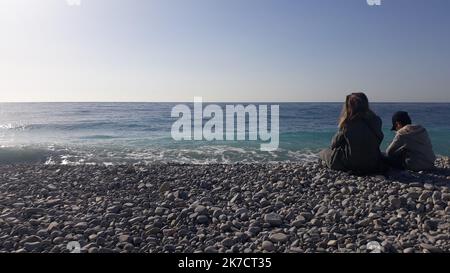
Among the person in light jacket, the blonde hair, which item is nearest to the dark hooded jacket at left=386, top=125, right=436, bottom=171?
the person in light jacket

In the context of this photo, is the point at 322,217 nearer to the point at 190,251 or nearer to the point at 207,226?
the point at 207,226

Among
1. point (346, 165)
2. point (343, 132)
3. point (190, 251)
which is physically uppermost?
point (343, 132)

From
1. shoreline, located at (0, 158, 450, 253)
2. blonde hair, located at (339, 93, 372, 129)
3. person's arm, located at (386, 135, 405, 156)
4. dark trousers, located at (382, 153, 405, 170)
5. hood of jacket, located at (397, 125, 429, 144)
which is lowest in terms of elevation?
shoreline, located at (0, 158, 450, 253)

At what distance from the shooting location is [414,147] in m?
6.62

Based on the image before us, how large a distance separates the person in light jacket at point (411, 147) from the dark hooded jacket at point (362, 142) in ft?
1.30

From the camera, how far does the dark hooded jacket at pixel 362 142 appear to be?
21.2ft

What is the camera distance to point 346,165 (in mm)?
6902

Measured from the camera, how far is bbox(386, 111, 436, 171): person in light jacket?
6578 millimetres

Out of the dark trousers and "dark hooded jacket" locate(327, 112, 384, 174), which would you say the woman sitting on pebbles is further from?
the dark trousers

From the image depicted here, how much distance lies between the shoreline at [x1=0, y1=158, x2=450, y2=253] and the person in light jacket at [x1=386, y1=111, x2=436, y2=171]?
0.25 m

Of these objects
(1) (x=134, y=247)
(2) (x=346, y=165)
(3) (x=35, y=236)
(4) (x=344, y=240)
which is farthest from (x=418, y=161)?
(3) (x=35, y=236)

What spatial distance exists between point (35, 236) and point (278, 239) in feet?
10.1
